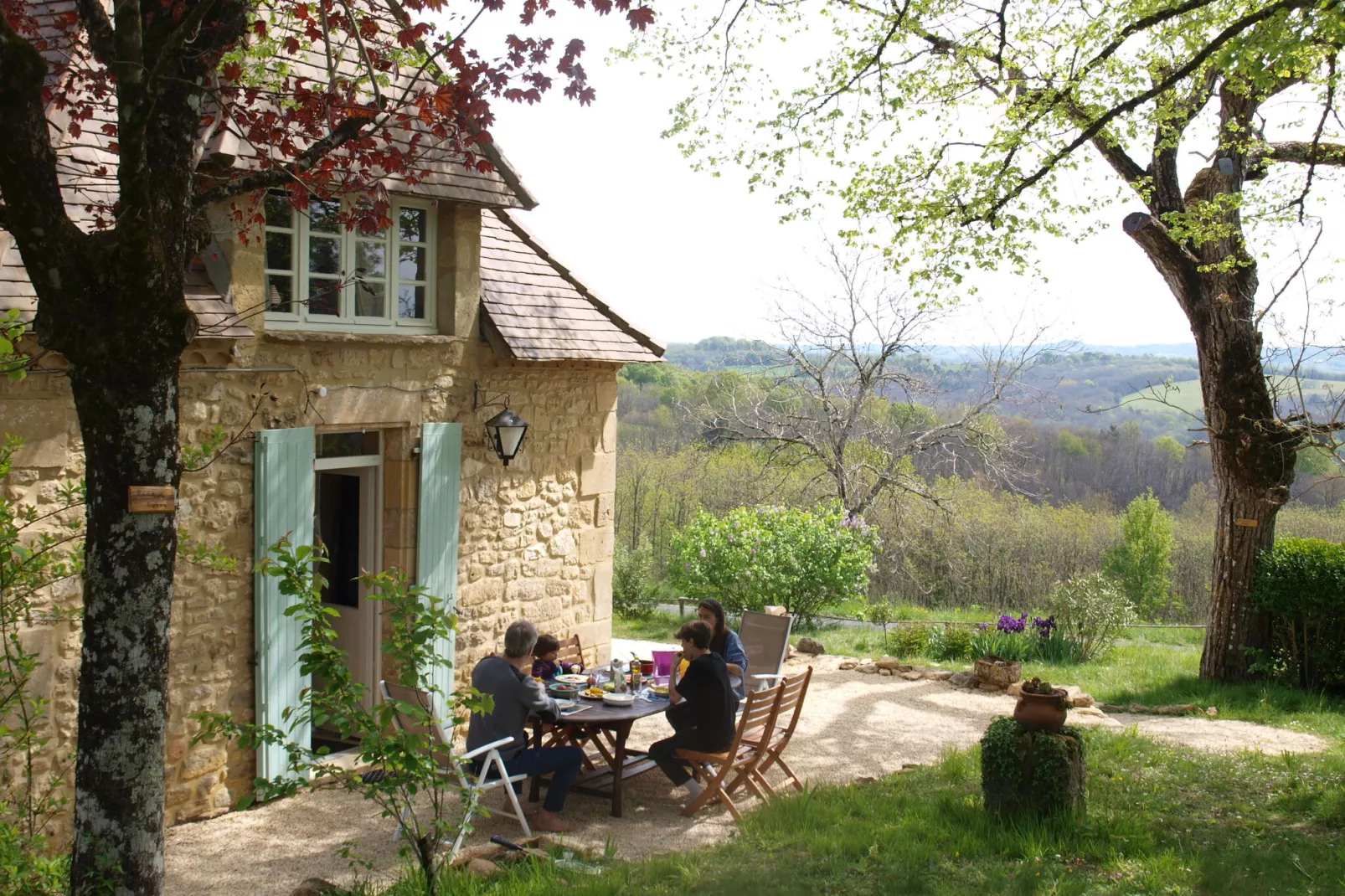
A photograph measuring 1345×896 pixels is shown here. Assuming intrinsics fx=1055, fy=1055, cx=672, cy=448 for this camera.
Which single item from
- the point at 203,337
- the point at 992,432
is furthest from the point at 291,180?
the point at 992,432

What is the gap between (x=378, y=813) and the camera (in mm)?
6789

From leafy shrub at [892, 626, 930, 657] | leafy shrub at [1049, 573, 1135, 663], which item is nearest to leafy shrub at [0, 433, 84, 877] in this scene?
leafy shrub at [892, 626, 930, 657]

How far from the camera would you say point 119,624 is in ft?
11.9

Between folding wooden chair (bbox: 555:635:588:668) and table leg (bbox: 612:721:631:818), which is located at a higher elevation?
folding wooden chair (bbox: 555:635:588:668)

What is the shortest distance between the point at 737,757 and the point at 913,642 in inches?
245

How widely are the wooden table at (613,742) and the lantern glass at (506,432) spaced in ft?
7.24

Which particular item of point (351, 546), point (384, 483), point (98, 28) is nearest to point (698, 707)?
point (384, 483)

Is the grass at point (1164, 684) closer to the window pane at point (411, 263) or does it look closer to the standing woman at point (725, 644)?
the standing woman at point (725, 644)

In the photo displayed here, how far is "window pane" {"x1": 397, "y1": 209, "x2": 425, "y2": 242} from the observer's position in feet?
25.7

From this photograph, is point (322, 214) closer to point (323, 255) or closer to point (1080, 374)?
point (323, 255)

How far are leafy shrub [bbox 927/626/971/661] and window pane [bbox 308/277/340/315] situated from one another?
819 centimetres

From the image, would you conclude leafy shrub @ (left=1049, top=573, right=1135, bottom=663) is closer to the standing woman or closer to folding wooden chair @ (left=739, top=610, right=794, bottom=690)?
folding wooden chair @ (left=739, top=610, right=794, bottom=690)

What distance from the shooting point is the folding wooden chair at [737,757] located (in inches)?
260

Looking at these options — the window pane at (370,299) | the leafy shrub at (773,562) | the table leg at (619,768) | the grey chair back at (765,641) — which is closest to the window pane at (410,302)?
the window pane at (370,299)
